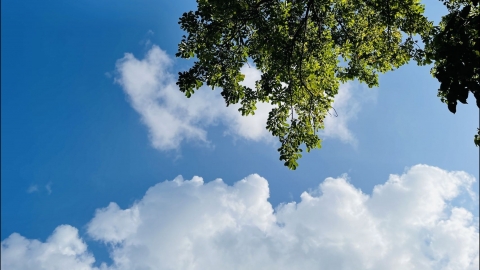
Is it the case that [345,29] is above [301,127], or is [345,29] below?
above

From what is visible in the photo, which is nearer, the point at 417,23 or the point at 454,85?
the point at 454,85

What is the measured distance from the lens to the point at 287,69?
12.1 m

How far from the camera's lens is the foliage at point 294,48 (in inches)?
462

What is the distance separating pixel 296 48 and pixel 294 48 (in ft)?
0.27

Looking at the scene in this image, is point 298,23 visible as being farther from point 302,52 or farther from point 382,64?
point 382,64

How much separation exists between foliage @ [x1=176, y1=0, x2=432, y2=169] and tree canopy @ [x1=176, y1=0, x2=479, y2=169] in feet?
0.12

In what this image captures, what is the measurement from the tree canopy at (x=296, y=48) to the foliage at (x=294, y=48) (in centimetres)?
4

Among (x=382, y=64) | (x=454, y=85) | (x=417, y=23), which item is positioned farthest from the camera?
(x=382, y=64)

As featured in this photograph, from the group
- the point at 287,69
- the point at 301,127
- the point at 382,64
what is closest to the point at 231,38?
the point at 287,69

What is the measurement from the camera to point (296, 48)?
1220 centimetres

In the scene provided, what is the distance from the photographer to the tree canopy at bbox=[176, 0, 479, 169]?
38.4 ft

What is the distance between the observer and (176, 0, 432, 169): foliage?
11.7 metres

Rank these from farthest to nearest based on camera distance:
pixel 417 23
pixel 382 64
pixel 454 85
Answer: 1. pixel 382 64
2. pixel 417 23
3. pixel 454 85

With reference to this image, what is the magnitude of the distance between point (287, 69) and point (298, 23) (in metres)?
1.95
